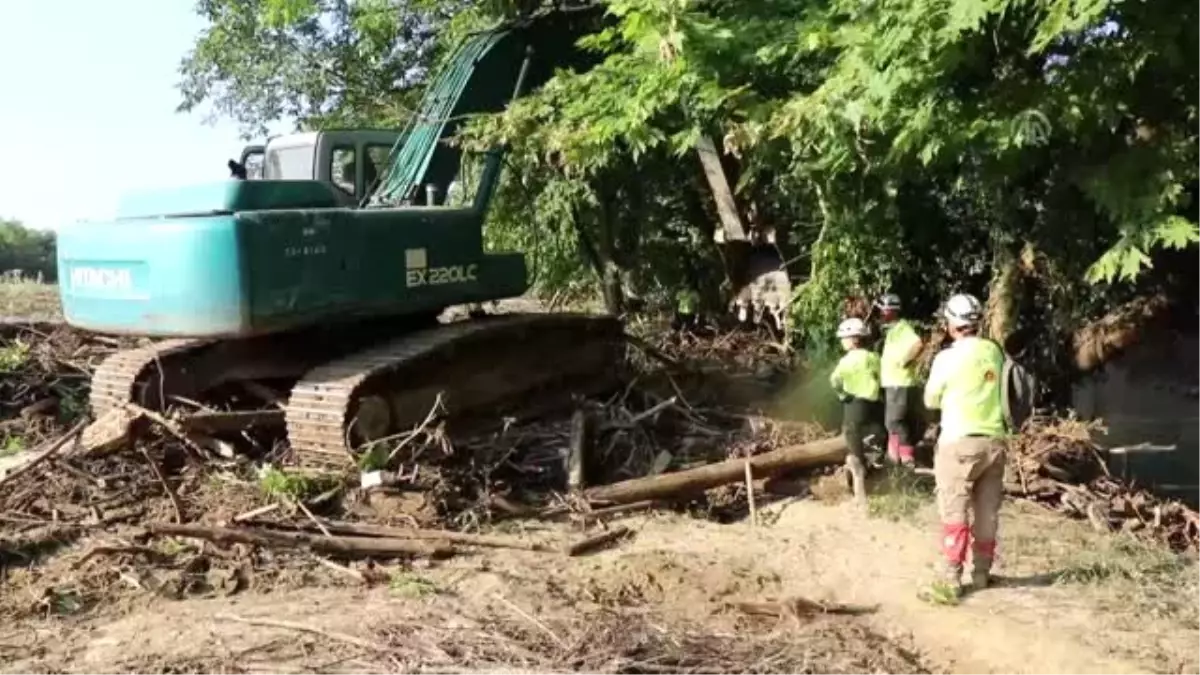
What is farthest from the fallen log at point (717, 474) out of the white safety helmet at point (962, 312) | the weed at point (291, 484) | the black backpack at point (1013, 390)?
the white safety helmet at point (962, 312)

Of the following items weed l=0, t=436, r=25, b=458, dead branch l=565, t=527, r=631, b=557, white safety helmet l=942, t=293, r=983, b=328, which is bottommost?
Result: dead branch l=565, t=527, r=631, b=557

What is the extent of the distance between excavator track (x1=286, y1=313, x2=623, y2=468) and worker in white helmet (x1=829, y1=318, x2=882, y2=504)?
237 cm

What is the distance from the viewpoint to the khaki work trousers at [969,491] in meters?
6.70

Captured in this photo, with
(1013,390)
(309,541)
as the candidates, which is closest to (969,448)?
(1013,390)

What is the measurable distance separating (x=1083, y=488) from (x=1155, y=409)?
7315mm

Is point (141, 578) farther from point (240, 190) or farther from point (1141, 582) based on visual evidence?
point (1141, 582)

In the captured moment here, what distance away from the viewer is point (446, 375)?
929 centimetres

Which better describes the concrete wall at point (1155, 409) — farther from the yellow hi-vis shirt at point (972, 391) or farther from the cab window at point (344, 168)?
the cab window at point (344, 168)

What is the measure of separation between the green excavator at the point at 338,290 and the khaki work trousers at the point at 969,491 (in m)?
3.77

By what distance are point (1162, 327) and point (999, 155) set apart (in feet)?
11.4

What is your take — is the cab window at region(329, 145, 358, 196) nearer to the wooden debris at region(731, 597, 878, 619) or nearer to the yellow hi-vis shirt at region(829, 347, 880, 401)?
the yellow hi-vis shirt at region(829, 347, 880, 401)

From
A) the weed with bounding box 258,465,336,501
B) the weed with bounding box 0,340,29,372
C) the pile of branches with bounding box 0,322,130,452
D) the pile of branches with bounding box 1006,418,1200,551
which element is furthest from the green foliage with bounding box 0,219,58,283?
the pile of branches with bounding box 1006,418,1200,551

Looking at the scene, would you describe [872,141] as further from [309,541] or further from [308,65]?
[308,65]

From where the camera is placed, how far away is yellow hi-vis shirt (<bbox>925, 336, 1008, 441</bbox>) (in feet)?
22.1
